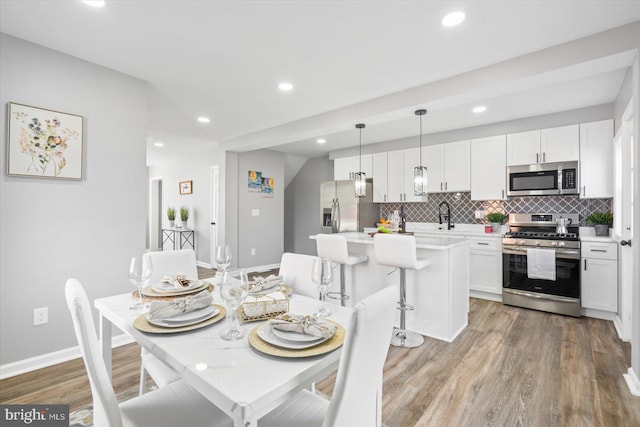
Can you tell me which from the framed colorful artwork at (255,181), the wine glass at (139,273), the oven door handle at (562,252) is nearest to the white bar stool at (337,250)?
the wine glass at (139,273)

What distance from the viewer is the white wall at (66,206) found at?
2.23 meters

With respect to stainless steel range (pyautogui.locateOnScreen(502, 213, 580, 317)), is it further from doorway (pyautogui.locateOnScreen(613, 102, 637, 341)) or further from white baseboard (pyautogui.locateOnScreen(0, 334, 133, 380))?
white baseboard (pyautogui.locateOnScreen(0, 334, 133, 380))

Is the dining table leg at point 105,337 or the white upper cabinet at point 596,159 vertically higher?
the white upper cabinet at point 596,159

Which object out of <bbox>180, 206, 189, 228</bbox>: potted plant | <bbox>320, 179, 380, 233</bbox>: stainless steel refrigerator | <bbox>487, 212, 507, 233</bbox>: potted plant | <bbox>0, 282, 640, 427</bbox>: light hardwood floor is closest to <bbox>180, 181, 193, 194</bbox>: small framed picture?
<bbox>180, 206, 189, 228</bbox>: potted plant

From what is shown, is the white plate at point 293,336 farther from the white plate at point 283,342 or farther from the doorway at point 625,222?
the doorway at point 625,222

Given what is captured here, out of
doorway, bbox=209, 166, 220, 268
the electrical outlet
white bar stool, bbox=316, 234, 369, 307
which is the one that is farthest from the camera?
doorway, bbox=209, 166, 220, 268

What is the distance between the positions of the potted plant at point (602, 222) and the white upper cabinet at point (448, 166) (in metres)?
1.47

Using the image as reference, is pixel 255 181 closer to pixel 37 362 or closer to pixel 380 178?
pixel 380 178

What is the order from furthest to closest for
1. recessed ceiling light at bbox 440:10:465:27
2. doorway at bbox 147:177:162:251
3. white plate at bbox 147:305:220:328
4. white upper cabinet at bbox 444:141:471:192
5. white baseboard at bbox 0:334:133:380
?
1. doorway at bbox 147:177:162:251
2. white upper cabinet at bbox 444:141:471:192
3. white baseboard at bbox 0:334:133:380
4. recessed ceiling light at bbox 440:10:465:27
5. white plate at bbox 147:305:220:328

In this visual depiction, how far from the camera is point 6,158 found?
2193 mm

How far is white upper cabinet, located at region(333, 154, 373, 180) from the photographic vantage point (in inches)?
226

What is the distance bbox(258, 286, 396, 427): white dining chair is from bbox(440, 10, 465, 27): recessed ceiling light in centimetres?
186

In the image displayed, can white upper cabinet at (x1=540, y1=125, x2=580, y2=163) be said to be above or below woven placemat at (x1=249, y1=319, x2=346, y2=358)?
above

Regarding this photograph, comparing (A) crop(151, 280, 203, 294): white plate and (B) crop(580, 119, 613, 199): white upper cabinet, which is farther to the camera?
(B) crop(580, 119, 613, 199): white upper cabinet
